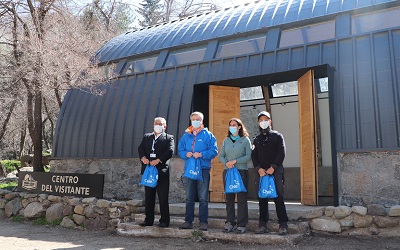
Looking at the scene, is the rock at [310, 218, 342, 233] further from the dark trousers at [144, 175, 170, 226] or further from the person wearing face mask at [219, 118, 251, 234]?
the dark trousers at [144, 175, 170, 226]

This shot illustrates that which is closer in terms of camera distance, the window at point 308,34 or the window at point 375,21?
the window at point 375,21

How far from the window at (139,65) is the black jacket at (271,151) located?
6.06m

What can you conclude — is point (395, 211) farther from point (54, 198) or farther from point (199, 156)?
point (54, 198)

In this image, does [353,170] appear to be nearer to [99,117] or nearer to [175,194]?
[175,194]

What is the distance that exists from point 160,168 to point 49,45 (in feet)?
21.1

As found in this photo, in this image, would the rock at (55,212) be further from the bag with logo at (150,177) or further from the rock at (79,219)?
the bag with logo at (150,177)

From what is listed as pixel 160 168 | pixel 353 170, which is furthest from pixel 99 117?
pixel 353 170

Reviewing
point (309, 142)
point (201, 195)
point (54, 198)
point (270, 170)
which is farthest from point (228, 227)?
point (54, 198)

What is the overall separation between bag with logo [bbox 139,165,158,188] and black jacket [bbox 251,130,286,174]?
1.69 metres

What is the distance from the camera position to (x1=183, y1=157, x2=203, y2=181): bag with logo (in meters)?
5.60

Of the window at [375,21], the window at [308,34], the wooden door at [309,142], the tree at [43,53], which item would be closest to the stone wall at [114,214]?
the wooden door at [309,142]

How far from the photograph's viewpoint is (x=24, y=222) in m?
8.59

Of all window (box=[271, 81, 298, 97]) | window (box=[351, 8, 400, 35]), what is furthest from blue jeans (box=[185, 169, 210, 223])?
window (box=[271, 81, 298, 97])

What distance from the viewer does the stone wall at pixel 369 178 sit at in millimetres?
6410
